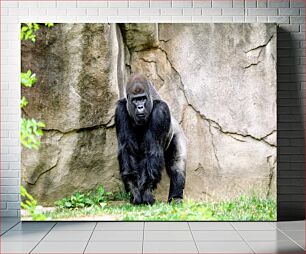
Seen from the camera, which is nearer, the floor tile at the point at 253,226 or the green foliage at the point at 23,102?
the floor tile at the point at 253,226

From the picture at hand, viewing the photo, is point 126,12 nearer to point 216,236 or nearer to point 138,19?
point 138,19

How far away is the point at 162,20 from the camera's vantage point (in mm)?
5125

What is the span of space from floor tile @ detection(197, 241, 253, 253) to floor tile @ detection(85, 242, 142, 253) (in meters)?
0.47

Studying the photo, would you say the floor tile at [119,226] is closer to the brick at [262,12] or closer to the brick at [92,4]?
the brick at [92,4]

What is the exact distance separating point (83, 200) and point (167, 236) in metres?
1.05

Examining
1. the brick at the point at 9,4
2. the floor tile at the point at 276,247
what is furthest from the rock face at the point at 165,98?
the floor tile at the point at 276,247

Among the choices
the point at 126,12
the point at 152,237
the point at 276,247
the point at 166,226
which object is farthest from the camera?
the point at 126,12

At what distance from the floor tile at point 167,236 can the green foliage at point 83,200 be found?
710 mm

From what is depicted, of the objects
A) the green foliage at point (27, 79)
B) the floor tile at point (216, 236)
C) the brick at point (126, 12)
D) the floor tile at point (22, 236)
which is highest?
the brick at point (126, 12)

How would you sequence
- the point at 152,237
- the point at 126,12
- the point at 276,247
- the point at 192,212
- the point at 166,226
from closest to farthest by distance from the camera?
the point at 276,247, the point at 152,237, the point at 166,226, the point at 192,212, the point at 126,12

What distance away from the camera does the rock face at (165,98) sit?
505 centimetres

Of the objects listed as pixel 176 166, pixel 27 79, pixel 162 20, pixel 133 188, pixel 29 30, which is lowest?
pixel 133 188

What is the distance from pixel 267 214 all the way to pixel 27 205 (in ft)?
7.40

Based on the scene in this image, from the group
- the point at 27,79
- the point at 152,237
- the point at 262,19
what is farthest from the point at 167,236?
the point at 262,19
